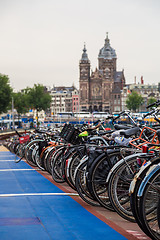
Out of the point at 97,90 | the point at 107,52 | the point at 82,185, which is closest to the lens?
the point at 82,185

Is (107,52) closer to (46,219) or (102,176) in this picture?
(102,176)

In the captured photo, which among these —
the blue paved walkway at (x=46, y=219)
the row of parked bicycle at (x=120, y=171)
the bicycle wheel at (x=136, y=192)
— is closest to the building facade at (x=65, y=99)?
the row of parked bicycle at (x=120, y=171)

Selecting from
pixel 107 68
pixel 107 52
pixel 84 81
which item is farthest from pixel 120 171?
pixel 107 52

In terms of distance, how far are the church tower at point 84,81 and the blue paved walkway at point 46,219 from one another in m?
167

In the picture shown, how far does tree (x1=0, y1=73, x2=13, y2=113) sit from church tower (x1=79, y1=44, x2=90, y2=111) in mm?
98764

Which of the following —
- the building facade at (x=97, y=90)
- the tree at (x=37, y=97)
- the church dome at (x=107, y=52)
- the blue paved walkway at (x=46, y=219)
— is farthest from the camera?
the church dome at (x=107, y=52)

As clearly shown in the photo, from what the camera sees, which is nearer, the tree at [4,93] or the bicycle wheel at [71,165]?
the bicycle wheel at [71,165]

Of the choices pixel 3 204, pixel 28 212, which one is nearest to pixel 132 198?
pixel 28 212

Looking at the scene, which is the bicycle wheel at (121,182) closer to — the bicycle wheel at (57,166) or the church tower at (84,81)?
the bicycle wheel at (57,166)

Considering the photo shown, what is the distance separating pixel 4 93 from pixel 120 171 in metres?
69.7

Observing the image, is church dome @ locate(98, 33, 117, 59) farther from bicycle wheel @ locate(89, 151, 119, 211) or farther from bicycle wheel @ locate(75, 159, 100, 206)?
bicycle wheel @ locate(89, 151, 119, 211)

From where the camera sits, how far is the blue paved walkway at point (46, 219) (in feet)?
14.8

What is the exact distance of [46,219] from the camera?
5.19 m

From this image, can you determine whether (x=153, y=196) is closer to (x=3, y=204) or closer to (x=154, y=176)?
(x=154, y=176)
